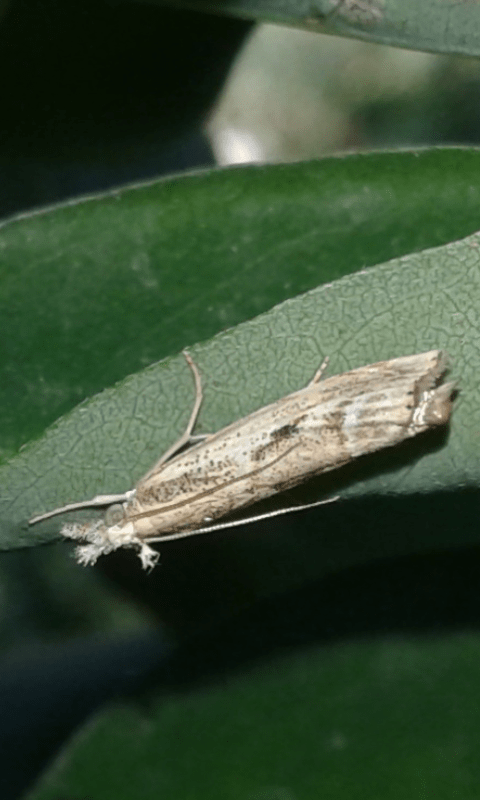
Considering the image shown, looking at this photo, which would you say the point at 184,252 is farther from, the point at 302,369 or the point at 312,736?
the point at 312,736

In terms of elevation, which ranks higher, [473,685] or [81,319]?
[81,319]

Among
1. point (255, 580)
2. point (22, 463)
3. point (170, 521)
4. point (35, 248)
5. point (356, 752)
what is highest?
point (35, 248)

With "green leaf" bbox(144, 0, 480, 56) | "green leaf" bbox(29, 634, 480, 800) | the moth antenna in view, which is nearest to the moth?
the moth antenna

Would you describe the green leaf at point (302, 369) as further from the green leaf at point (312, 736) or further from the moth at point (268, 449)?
the green leaf at point (312, 736)

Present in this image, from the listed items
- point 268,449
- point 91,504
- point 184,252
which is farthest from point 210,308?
point 91,504

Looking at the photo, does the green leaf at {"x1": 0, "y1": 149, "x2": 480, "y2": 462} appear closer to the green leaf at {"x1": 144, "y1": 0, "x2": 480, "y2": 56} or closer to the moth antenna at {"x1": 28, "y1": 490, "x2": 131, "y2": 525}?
the moth antenna at {"x1": 28, "y1": 490, "x2": 131, "y2": 525}

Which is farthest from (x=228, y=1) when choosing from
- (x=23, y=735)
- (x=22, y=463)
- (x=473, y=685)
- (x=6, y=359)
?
(x=23, y=735)

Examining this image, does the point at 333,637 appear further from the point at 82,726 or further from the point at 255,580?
the point at 82,726
